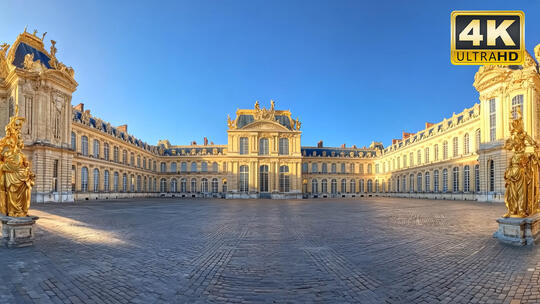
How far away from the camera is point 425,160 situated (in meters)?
50.0

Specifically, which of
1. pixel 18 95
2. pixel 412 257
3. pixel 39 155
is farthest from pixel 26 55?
pixel 412 257

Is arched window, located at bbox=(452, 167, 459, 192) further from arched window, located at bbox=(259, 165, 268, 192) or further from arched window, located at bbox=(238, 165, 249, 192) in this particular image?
arched window, located at bbox=(238, 165, 249, 192)

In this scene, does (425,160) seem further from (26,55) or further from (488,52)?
(26,55)

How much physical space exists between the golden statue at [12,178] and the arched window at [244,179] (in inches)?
1744

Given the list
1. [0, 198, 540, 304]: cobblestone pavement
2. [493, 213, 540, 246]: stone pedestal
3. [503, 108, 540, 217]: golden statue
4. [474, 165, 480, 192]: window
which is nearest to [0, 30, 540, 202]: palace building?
[474, 165, 480, 192]: window

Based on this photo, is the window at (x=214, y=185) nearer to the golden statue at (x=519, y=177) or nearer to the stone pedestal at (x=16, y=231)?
the stone pedestal at (x=16, y=231)

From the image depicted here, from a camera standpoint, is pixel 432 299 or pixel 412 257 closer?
pixel 432 299

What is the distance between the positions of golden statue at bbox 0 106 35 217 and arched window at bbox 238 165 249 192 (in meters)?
Answer: 44.3

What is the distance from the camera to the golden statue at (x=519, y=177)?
8336 millimetres

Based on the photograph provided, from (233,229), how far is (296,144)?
141 ft

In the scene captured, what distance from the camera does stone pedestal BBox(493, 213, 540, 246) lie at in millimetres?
7778

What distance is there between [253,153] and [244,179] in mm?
5151

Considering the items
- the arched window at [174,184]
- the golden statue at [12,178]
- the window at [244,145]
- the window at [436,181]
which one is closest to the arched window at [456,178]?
the window at [436,181]

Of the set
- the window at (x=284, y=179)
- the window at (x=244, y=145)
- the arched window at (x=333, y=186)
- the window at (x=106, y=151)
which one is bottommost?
the arched window at (x=333, y=186)
